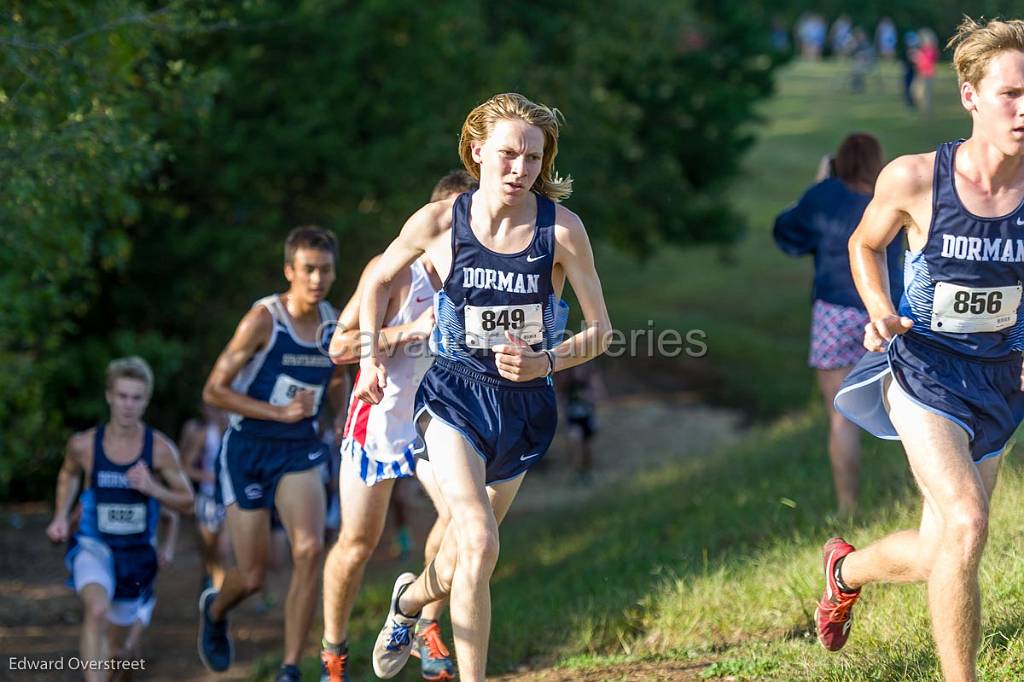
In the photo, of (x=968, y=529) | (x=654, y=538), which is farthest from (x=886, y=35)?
(x=968, y=529)

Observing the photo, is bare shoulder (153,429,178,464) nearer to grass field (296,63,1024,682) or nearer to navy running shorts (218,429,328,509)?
navy running shorts (218,429,328,509)

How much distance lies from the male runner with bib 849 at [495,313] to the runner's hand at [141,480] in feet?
8.86

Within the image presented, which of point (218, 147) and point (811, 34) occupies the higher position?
point (811, 34)

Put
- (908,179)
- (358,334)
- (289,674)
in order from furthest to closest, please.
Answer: (289,674)
(358,334)
(908,179)

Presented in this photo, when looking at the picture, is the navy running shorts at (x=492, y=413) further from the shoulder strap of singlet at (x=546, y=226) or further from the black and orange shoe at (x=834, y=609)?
the black and orange shoe at (x=834, y=609)

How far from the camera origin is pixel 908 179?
4.30 metres

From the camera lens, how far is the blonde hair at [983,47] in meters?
4.23

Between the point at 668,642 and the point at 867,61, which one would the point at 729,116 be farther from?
the point at 867,61

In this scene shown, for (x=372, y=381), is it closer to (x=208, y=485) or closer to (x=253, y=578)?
(x=253, y=578)

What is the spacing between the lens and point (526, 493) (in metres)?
16.6

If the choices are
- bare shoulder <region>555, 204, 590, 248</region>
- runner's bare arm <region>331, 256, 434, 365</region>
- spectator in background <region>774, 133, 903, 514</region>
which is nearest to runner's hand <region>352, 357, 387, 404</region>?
runner's bare arm <region>331, 256, 434, 365</region>

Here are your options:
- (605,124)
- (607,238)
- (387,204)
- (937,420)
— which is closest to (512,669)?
(937,420)

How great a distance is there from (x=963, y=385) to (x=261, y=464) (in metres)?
3.56

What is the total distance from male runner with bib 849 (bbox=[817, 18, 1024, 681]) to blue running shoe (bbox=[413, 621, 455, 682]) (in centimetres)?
205
